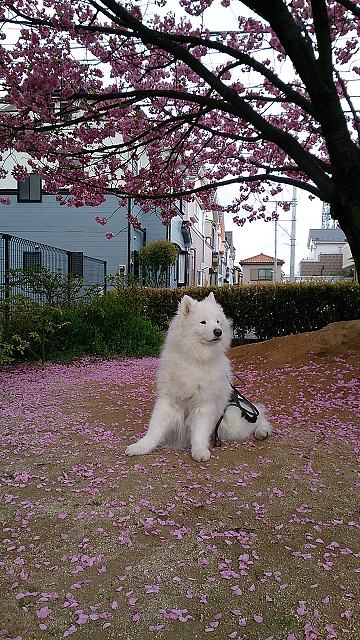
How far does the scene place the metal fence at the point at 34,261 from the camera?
339 inches

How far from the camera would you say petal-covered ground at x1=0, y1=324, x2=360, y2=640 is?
206 centimetres

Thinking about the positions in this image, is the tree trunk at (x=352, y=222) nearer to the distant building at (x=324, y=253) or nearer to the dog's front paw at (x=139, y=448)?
the dog's front paw at (x=139, y=448)

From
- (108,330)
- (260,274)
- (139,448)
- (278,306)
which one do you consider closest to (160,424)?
(139,448)

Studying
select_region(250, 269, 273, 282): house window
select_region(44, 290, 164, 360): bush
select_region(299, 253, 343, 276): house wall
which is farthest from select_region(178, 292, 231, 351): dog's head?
select_region(250, 269, 273, 282): house window

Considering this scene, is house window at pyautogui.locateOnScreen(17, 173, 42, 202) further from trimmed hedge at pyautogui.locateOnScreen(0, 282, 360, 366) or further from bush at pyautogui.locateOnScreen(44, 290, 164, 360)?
bush at pyautogui.locateOnScreen(44, 290, 164, 360)

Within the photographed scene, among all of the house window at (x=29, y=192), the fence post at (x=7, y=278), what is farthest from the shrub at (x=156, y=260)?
the fence post at (x=7, y=278)

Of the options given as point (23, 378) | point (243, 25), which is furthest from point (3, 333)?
point (243, 25)

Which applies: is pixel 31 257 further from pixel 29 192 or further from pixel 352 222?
pixel 352 222

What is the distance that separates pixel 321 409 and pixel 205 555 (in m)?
3.48

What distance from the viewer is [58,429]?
4.93 metres

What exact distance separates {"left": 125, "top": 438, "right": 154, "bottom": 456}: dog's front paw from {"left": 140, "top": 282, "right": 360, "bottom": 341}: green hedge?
8290 millimetres

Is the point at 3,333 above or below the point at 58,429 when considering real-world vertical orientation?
above

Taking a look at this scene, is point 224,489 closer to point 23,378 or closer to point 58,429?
point 58,429

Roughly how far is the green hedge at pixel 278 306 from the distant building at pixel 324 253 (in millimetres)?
33146
